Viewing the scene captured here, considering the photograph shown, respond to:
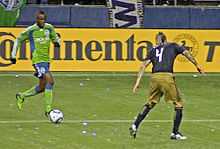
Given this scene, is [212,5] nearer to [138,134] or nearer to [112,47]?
[112,47]

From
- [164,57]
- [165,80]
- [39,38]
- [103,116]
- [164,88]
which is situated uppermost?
[39,38]

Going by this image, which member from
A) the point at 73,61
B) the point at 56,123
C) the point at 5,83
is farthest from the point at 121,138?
the point at 73,61

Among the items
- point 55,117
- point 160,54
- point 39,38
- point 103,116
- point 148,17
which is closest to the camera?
point 160,54

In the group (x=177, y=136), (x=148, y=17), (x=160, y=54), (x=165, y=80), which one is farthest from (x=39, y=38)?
(x=148, y=17)

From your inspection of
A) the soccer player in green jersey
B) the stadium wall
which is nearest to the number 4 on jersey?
the soccer player in green jersey

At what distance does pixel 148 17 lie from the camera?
3872 centimetres

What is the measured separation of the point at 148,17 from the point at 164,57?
961 inches

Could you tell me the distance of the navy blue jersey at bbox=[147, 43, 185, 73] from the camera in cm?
1442

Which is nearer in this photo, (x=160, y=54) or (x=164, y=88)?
(x=164, y=88)

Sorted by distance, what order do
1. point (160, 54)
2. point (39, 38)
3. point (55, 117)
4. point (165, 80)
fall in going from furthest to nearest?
point (39, 38)
point (55, 117)
point (160, 54)
point (165, 80)

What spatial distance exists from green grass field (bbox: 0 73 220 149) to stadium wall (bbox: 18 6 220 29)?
10.5 m

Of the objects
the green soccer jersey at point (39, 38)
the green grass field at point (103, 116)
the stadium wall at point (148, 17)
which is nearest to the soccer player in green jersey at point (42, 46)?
the green soccer jersey at point (39, 38)

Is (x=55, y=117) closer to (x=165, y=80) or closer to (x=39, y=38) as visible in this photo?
(x=39, y=38)

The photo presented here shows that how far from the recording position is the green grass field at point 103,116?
13.9 m
